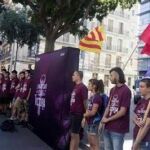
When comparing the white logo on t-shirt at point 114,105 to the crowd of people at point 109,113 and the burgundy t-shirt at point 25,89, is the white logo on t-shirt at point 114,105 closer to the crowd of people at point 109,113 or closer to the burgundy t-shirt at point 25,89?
the crowd of people at point 109,113

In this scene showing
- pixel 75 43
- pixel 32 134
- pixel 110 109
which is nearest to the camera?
pixel 110 109

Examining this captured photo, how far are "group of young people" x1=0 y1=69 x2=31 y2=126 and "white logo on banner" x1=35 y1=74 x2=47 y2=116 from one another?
138 centimetres

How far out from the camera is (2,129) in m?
11.3

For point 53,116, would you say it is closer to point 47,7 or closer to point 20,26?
point 47,7

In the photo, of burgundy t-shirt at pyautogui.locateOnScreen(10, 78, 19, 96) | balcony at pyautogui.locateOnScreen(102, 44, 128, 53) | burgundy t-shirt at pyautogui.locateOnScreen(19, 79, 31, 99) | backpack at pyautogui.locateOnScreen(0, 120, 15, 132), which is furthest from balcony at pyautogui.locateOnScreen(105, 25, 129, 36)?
backpack at pyautogui.locateOnScreen(0, 120, 15, 132)

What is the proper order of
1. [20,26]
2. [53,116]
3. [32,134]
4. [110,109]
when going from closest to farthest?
1. [110,109]
2. [53,116]
3. [32,134]
4. [20,26]

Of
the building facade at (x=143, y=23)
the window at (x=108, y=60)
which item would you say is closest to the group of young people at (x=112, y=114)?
the building facade at (x=143, y=23)

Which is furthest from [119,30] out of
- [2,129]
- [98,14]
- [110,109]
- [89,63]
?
[110,109]

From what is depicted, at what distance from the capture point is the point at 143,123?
5.20 metres

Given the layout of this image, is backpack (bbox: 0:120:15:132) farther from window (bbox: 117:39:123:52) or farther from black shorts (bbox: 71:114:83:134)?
window (bbox: 117:39:123:52)

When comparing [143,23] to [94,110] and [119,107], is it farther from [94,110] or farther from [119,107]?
[119,107]

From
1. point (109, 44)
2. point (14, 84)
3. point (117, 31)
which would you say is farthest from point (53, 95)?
point (117, 31)

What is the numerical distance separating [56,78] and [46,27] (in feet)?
21.2

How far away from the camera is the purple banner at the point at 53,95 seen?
8922 mm
